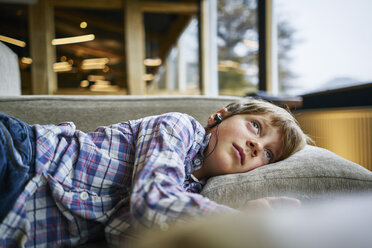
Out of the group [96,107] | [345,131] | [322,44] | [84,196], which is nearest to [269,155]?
[84,196]

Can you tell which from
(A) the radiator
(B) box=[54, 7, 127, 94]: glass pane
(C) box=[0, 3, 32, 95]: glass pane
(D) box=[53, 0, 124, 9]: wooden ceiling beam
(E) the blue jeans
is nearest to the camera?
(E) the blue jeans

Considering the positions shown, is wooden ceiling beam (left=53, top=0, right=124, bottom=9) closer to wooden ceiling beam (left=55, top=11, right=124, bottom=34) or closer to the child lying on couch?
wooden ceiling beam (left=55, top=11, right=124, bottom=34)

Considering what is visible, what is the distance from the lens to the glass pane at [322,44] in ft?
6.31

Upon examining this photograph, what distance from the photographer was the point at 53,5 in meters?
4.03

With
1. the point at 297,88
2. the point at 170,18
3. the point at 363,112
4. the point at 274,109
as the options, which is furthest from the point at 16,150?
the point at 170,18

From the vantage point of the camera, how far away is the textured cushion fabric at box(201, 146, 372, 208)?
2.27ft

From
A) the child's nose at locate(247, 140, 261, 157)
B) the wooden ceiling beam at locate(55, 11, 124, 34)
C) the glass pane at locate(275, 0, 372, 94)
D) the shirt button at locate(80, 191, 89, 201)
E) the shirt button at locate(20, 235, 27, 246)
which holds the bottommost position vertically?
the shirt button at locate(20, 235, 27, 246)

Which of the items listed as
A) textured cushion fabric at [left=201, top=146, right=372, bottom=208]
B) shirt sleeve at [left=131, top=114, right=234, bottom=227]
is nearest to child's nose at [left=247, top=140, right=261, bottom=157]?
textured cushion fabric at [left=201, top=146, right=372, bottom=208]

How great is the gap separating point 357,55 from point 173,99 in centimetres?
156

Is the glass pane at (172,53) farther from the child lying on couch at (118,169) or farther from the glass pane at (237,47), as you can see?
the child lying on couch at (118,169)

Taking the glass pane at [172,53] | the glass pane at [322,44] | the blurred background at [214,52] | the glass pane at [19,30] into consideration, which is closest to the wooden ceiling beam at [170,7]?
the blurred background at [214,52]

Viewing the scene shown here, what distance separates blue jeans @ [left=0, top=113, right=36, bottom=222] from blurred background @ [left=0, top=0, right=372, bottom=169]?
28.7 inches

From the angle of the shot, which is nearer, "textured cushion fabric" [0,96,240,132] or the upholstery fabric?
the upholstery fabric

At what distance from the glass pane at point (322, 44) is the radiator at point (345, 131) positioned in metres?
0.30
